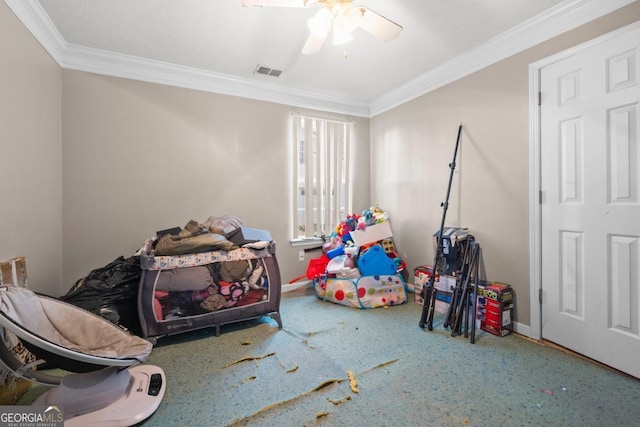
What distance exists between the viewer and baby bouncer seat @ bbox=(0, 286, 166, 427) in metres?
1.28

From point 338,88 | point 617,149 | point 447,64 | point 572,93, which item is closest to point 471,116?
point 447,64

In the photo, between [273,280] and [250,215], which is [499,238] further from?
[250,215]

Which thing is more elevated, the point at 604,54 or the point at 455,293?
the point at 604,54

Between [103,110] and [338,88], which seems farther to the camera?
[338,88]

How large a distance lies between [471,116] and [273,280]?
235 centimetres

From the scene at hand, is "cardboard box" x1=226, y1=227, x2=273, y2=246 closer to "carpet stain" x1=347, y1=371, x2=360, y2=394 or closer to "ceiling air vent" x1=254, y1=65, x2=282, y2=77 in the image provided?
"carpet stain" x1=347, y1=371, x2=360, y2=394

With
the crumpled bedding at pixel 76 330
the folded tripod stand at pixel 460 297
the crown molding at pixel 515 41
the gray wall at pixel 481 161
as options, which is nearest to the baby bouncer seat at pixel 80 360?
the crumpled bedding at pixel 76 330

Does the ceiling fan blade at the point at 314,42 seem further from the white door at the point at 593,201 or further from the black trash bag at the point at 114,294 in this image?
the black trash bag at the point at 114,294

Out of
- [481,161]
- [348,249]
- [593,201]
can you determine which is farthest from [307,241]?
[593,201]

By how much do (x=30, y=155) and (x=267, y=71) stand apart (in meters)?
2.05

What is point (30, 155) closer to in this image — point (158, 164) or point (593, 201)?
point (158, 164)

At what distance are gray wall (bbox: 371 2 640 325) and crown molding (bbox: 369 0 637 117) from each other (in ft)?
0.16

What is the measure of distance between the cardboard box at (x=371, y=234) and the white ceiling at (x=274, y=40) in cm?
156

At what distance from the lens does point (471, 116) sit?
8.69 ft
